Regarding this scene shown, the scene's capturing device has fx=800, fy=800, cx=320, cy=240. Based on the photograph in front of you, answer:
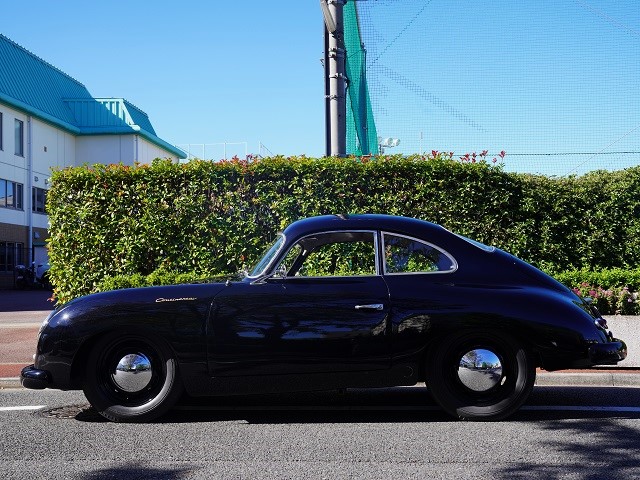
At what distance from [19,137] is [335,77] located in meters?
28.8

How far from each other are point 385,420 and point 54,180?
719 centimetres

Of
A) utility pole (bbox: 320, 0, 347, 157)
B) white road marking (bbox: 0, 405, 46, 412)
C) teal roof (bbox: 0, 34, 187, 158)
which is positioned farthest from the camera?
teal roof (bbox: 0, 34, 187, 158)

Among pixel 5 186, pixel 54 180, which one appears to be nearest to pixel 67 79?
pixel 5 186

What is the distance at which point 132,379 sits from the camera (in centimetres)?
590

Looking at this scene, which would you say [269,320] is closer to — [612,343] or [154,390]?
[154,390]

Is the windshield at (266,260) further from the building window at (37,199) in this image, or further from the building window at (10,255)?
the building window at (37,199)

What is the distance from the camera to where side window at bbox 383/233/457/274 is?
6.07 meters

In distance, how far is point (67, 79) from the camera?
43.5m

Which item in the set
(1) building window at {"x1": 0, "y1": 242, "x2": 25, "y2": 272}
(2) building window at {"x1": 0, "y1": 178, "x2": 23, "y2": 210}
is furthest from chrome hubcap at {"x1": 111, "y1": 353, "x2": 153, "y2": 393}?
(1) building window at {"x1": 0, "y1": 242, "x2": 25, "y2": 272}

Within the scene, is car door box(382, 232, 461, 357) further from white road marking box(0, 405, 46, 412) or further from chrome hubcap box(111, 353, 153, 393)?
white road marking box(0, 405, 46, 412)

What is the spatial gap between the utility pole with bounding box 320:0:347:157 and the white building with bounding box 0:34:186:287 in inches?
1027

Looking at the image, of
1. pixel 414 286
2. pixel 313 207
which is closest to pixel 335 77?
pixel 313 207

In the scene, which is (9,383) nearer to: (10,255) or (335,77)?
(335,77)

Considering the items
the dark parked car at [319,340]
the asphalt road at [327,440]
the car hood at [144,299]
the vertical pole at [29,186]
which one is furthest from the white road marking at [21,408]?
the vertical pole at [29,186]
